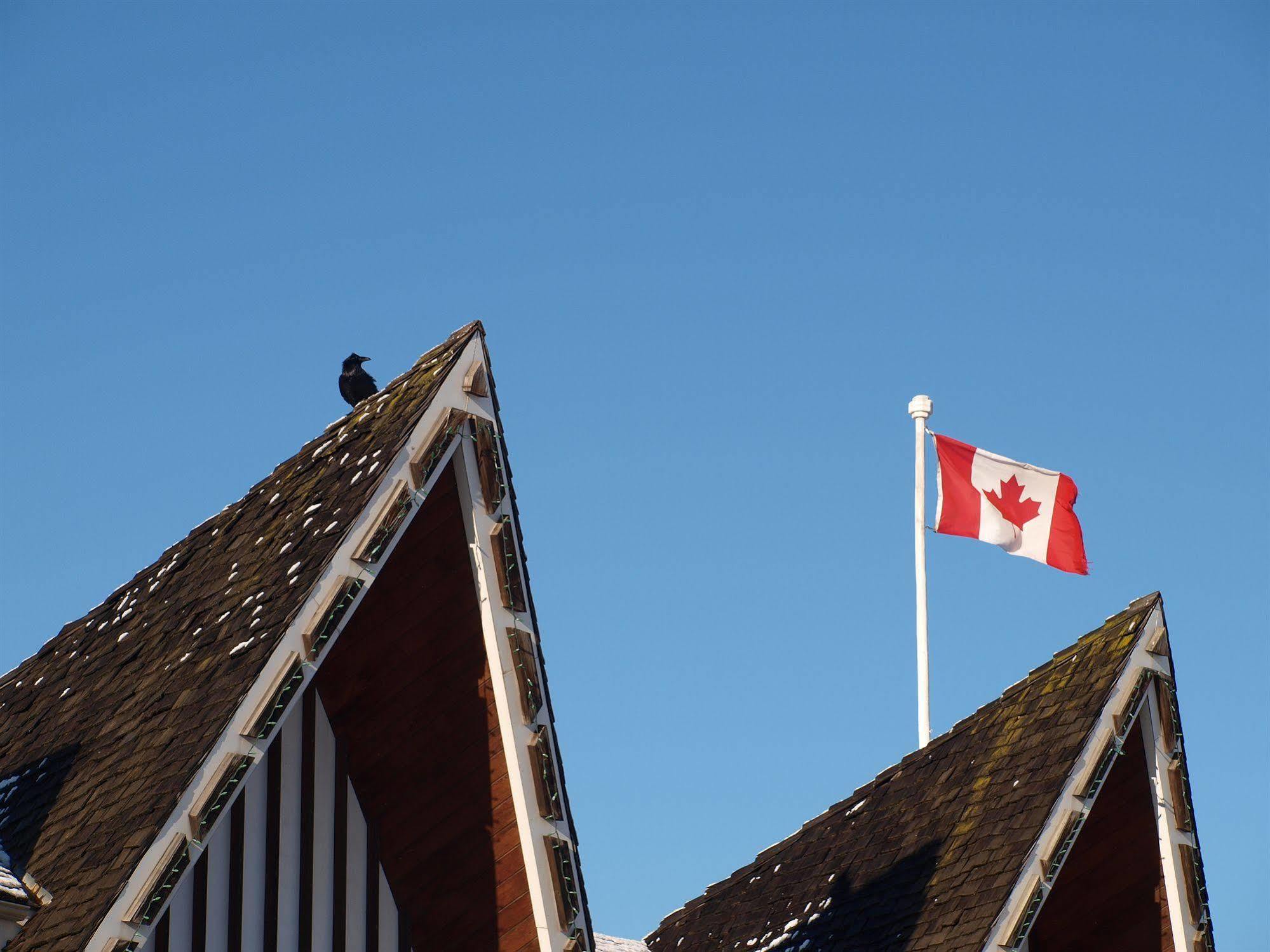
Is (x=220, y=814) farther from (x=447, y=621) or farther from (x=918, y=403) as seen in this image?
(x=918, y=403)

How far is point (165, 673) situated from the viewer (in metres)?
11.8

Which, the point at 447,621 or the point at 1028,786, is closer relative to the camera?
the point at 447,621

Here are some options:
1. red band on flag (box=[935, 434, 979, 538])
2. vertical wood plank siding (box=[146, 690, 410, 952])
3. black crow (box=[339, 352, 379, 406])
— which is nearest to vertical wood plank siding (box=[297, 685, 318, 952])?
vertical wood plank siding (box=[146, 690, 410, 952])

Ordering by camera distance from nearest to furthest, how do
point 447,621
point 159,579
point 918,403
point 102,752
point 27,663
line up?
1. point 102,752
2. point 447,621
3. point 159,579
4. point 27,663
5. point 918,403

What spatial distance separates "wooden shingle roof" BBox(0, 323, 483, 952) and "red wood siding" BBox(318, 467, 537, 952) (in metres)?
0.73

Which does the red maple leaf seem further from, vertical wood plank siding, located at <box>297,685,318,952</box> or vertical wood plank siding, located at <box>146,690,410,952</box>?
vertical wood plank siding, located at <box>297,685,318,952</box>

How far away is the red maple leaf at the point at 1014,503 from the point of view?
2203cm

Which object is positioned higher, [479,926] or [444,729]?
[444,729]

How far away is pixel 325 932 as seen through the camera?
42.0 ft

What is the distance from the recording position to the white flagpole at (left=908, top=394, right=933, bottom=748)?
19.9 m

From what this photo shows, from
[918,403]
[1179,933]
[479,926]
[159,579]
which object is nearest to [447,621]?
[479,926]

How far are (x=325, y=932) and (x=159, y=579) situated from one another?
2.87m

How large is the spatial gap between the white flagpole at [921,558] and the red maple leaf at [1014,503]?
771 mm

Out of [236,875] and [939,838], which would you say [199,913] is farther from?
[939,838]
